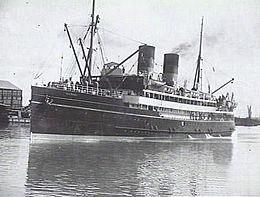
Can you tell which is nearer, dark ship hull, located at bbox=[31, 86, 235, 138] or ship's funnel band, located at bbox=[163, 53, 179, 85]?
dark ship hull, located at bbox=[31, 86, 235, 138]

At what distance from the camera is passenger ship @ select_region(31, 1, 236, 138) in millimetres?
8828

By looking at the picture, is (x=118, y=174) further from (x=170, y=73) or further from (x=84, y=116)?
(x=170, y=73)

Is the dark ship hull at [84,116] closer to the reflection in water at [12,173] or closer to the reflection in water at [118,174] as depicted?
the reflection in water at [118,174]

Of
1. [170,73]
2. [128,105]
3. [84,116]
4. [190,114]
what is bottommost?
[84,116]

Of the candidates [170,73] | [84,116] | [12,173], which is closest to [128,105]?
[84,116]

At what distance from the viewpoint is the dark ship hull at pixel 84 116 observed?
881 centimetres

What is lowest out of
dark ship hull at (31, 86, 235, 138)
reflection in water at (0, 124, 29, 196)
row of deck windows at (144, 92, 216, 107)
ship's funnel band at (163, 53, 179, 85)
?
reflection in water at (0, 124, 29, 196)

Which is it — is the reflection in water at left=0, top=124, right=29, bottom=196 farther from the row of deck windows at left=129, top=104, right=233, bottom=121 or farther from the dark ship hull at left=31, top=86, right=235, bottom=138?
the row of deck windows at left=129, top=104, right=233, bottom=121

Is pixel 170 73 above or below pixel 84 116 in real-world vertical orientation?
above

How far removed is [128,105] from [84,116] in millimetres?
1310

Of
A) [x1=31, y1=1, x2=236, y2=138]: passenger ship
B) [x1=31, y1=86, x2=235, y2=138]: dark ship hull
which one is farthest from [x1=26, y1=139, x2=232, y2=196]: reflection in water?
[x1=31, y1=86, x2=235, y2=138]: dark ship hull

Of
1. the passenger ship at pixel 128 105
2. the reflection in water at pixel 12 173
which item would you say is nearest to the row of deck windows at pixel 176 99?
the passenger ship at pixel 128 105

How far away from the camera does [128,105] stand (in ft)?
32.6

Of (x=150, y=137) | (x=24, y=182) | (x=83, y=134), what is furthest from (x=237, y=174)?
(x=150, y=137)
